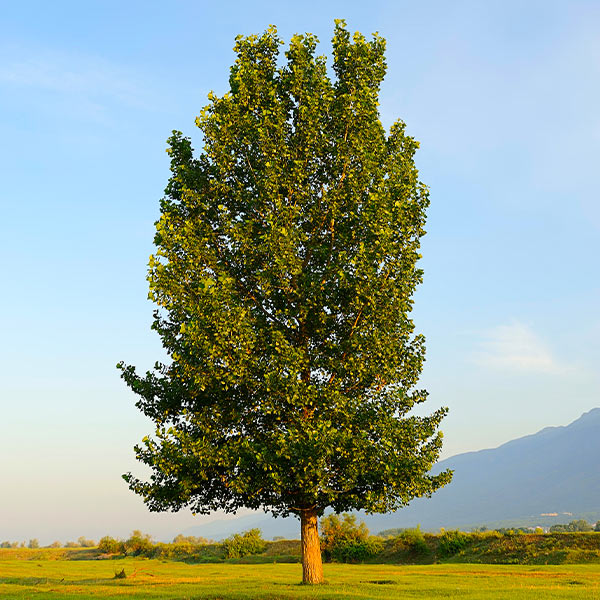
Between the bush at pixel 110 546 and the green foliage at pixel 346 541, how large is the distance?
130ft

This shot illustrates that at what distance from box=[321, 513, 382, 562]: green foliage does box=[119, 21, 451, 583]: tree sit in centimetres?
4274

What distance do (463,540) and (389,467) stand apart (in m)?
45.9

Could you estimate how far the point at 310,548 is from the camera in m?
26.1

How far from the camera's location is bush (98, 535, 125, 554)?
89.5 meters

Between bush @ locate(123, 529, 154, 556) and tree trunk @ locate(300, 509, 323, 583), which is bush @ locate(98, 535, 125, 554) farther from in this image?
tree trunk @ locate(300, 509, 323, 583)

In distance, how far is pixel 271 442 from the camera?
22406 mm

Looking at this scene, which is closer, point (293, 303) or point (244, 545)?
point (293, 303)

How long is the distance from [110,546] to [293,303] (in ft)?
269

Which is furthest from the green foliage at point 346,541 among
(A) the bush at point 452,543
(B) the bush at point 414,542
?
(A) the bush at point 452,543

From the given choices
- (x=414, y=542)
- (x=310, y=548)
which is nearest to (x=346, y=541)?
(x=414, y=542)

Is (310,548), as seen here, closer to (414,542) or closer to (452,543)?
(452,543)

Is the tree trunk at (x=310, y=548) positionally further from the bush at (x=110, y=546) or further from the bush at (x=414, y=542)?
the bush at (x=110, y=546)

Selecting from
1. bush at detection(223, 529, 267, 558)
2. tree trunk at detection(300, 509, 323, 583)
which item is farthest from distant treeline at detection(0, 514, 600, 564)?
tree trunk at detection(300, 509, 323, 583)

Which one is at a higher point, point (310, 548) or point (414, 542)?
point (310, 548)
